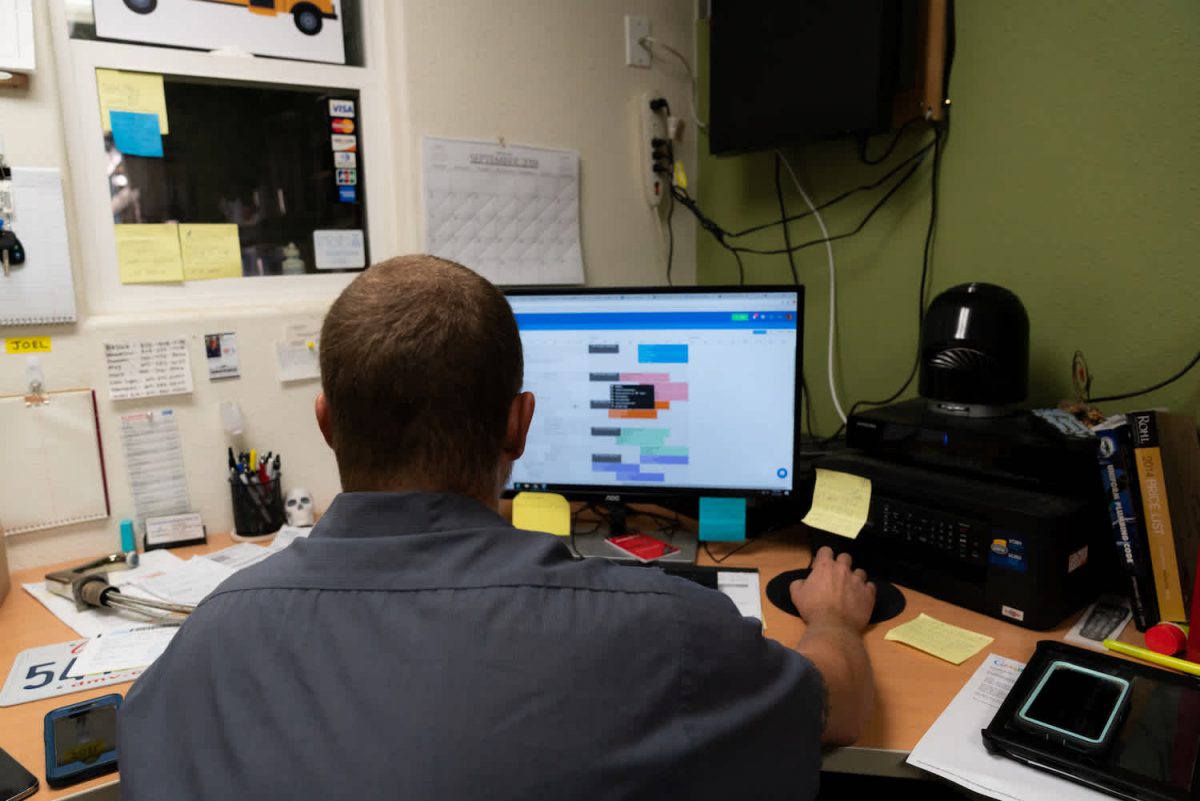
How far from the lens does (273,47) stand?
5.19 ft

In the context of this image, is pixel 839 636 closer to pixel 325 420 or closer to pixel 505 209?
pixel 325 420

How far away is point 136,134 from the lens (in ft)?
4.84

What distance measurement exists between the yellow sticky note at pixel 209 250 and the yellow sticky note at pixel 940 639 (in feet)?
4.56

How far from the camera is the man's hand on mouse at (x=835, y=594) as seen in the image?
3.70 feet

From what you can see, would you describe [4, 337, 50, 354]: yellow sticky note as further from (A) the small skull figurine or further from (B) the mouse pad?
(B) the mouse pad

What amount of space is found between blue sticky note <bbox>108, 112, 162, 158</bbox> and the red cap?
1.84m

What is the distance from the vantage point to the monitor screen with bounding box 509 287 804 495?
4.45 feet

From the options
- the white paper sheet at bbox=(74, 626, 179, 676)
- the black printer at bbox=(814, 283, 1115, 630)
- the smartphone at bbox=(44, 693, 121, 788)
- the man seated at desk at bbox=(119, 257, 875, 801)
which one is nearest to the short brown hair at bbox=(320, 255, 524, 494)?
the man seated at desk at bbox=(119, 257, 875, 801)

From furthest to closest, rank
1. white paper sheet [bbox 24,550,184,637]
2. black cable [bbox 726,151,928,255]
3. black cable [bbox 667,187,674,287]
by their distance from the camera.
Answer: black cable [bbox 667,187,674,287], black cable [bbox 726,151,928,255], white paper sheet [bbox 24,550,184,637]

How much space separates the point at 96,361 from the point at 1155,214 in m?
1.86

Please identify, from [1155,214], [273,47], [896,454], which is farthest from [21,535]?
[1155,214]

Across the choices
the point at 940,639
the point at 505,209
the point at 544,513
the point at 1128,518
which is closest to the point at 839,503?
the point at 940,639

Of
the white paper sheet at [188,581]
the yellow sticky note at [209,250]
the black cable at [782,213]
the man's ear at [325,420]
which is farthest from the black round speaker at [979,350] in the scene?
the yellow sticky note at [209,250]

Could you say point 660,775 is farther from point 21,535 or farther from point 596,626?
point 21,535
